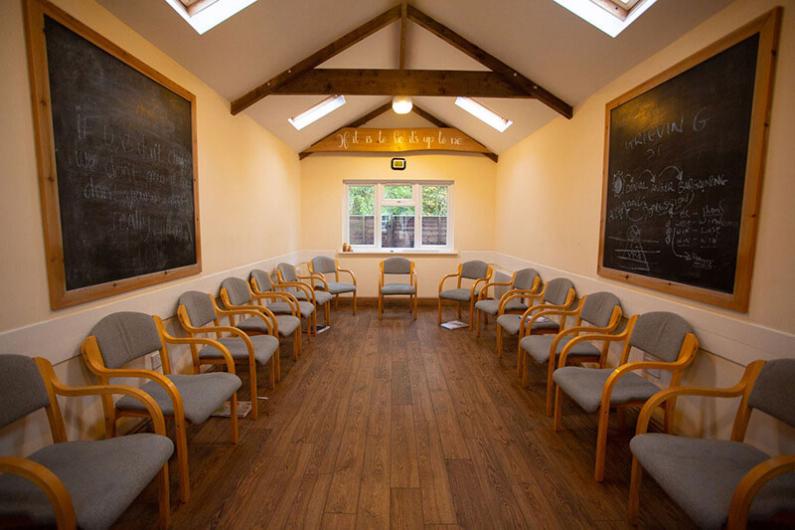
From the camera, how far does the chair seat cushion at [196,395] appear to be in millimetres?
1668

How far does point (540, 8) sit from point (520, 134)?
2107 millimetres

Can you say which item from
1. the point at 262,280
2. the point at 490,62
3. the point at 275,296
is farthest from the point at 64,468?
the point at 490,62

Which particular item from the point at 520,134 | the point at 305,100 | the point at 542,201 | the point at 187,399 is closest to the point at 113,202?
the point at 187,399

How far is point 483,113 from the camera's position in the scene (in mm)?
4488

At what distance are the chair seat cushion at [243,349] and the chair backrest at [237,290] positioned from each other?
1.86ft

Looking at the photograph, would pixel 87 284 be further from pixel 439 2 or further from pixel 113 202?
pixel 439 2

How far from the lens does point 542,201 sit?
3922 mm

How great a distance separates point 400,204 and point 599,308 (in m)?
3.70

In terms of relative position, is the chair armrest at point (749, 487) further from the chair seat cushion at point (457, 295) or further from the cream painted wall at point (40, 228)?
the chair seat cushion at point (457, 295)

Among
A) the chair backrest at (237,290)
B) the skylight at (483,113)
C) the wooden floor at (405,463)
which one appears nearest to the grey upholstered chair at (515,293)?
the wooden floor at (405,463)

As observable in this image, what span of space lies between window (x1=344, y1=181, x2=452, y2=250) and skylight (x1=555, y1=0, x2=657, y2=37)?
135 inches

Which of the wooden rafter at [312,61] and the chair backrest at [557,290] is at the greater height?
the wooden rafter at [312,61]

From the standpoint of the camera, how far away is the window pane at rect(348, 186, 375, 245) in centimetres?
575

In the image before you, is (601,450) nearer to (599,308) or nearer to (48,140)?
(599,308)
